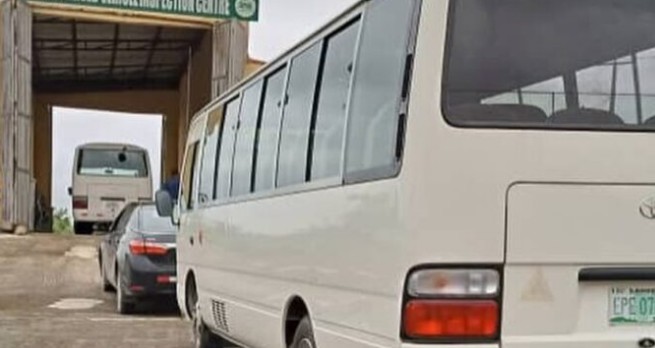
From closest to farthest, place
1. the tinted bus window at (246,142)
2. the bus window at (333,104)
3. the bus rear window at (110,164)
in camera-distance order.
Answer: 1. the bus window at (333,104)
2. the tinted bus window at (246,142)
3. the bus rear window at (110,164)

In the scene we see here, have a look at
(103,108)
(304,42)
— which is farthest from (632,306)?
(103,108)

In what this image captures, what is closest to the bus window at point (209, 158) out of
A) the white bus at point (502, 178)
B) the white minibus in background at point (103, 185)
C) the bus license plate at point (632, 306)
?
the white bus at point (502, 178)

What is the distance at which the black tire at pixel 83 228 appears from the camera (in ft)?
96.4

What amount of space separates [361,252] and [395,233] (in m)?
0.45

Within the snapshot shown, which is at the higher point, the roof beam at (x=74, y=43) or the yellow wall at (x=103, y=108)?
the roof beam at (x=74, y=43)

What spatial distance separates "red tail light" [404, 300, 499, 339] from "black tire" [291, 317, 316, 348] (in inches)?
59.5

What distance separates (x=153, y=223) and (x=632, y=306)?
32.1 feet

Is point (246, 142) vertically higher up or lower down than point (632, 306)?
higher up

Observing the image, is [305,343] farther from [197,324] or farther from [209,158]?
[197,324]

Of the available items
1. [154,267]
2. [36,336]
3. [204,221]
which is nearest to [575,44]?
[204,221]

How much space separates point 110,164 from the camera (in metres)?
29.8

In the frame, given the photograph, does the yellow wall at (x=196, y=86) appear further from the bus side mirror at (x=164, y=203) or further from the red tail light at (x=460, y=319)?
the red tail light at (x=460, y=319)

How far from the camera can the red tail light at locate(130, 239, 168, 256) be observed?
41.8 feet

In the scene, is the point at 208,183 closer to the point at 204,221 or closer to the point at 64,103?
the point at 204,221
